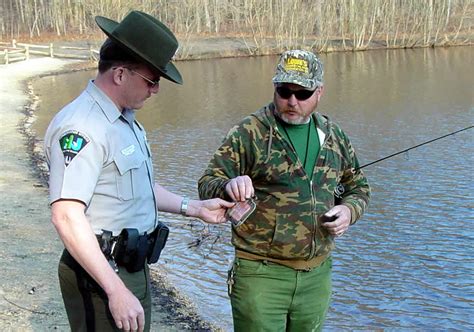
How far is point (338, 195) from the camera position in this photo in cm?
351

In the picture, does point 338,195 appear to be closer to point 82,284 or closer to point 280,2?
point 82,284

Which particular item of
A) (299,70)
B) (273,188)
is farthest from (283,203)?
(299,70)

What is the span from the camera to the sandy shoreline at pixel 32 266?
197 inches

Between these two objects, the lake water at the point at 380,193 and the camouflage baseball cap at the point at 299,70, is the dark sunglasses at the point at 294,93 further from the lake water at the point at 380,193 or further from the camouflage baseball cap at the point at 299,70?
the lake water at the point at 380,193

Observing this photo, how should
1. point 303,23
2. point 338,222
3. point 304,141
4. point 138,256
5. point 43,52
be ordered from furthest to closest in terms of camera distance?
point 303,23 < point 43,52 < point 304,141 < point 338,222 < point 138,256

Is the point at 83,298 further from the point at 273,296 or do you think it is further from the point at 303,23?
the point at 303,23

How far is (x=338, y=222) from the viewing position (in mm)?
3170

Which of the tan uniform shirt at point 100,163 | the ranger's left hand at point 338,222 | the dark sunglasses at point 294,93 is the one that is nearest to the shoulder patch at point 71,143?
the tan uniform shirt at point 100,163

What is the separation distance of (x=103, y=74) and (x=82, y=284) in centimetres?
83

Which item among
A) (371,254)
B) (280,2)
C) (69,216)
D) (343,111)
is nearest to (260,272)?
(69,216)

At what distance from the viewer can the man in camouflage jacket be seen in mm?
3197

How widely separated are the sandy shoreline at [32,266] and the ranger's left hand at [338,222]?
2223mm

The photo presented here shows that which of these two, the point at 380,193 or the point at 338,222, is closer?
the point at 338,222

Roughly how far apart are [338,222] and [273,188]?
0.34 m
